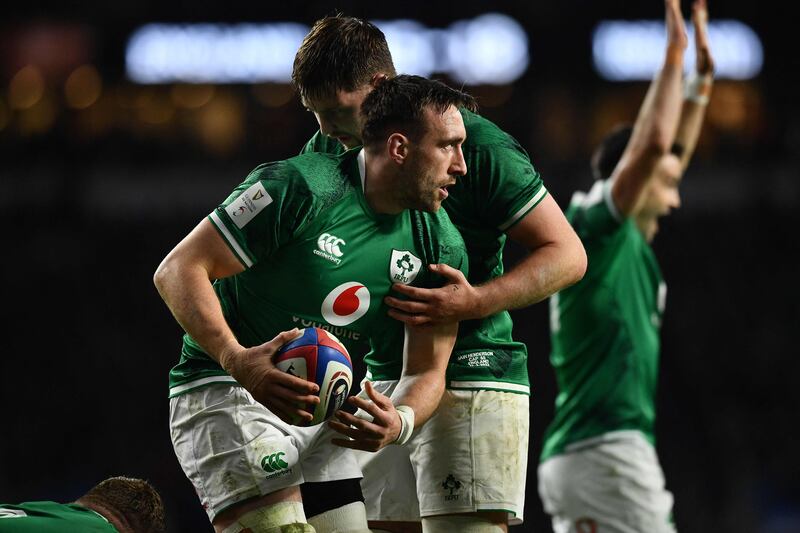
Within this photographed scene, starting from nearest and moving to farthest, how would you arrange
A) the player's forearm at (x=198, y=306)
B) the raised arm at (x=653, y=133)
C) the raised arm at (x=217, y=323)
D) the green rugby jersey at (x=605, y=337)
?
the raised arm at (x=217, y=323) → the player's forearm at (x=198, y=306) → the green rugby jersey at (x=605, y=337) → the raised arm at (x=653, y=133)

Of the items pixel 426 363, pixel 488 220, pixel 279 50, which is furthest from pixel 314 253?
pixel 279 50

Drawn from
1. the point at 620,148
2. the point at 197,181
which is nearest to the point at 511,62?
the point at 197,181

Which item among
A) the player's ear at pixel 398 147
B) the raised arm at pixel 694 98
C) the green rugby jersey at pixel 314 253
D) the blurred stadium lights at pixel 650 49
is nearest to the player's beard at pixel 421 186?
the player's ear at pixel 398 147

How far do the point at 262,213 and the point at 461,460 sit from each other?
1.24 metres

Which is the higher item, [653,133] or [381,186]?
[381,186]

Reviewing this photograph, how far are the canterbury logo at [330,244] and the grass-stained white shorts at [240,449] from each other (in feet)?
2.04

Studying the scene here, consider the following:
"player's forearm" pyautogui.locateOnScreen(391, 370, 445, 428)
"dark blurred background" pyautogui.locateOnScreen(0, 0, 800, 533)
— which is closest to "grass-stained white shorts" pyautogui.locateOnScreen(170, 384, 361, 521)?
"player's forearm" pyautogui.locateOnScreen(391, 370, 445, 428)

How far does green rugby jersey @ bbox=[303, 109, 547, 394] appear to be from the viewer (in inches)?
169

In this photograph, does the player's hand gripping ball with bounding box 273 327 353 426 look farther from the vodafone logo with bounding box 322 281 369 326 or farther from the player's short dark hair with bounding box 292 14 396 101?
the player's short dark hair with bounding box 292 14 396 101

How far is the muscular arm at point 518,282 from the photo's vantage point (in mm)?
4090

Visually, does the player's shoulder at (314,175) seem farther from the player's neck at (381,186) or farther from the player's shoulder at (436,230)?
the player's shoulder at (436,230)

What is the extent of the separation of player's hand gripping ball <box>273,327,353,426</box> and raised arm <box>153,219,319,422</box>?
0.03 metres

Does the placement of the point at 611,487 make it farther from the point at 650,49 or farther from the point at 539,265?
the point at 650,49

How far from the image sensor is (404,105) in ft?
13.7
